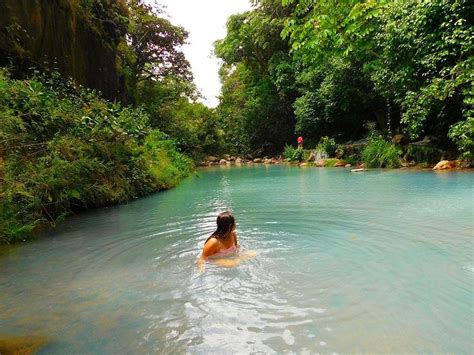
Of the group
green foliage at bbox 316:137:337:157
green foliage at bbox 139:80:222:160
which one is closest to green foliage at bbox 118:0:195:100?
green foliage at bbox 139:80:222:160

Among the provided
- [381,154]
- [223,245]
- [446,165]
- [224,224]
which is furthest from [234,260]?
[381,154]

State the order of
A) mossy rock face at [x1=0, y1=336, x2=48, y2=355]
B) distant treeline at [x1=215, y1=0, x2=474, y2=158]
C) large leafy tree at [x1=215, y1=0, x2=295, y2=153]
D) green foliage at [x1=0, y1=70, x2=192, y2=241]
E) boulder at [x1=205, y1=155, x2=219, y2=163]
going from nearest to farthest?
mossy rock face at [x1=0, y1=336, x2=48, y2=355] < green foliage at [x1=0, y1=70, x2=192, y2=241] < distant treeline at [x1=215, y1=0, x2=474, y2=158] < large leafy tree at [x1=215, y1=0, x2=295, y2=153] < boulder at [x1=205, y1=155, x2=219, y2=163]

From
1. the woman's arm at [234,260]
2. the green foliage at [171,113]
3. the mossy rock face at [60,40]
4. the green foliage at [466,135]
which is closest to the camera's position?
the woman's arm at [234,260]

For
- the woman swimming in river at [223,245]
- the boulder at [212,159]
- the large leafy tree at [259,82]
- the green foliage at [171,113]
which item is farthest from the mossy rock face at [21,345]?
the boulder at [212,159]

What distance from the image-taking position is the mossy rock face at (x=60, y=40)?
977 centimetres

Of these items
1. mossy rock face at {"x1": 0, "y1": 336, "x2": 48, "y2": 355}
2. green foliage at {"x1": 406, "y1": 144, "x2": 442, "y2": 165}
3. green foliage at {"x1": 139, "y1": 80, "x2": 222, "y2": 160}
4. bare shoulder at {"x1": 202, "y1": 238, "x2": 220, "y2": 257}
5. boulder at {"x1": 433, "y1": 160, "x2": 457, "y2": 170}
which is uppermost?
green foliage at {"x1": 139, "y1": 80, "x2": 222, "y2": 160}

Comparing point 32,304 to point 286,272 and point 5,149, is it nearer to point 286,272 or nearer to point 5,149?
point 286,272

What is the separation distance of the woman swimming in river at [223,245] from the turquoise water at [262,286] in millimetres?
189

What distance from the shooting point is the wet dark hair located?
15.0 ft

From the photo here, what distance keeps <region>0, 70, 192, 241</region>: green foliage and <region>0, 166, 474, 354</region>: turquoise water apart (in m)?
0.77

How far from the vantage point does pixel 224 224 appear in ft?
15.0

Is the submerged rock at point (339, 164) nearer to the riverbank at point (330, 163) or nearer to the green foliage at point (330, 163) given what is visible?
the riverbank at point (330, 163)

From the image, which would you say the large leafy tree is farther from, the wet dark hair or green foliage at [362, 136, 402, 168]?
the wet dark hair

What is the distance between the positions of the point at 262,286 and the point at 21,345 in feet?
6.68
